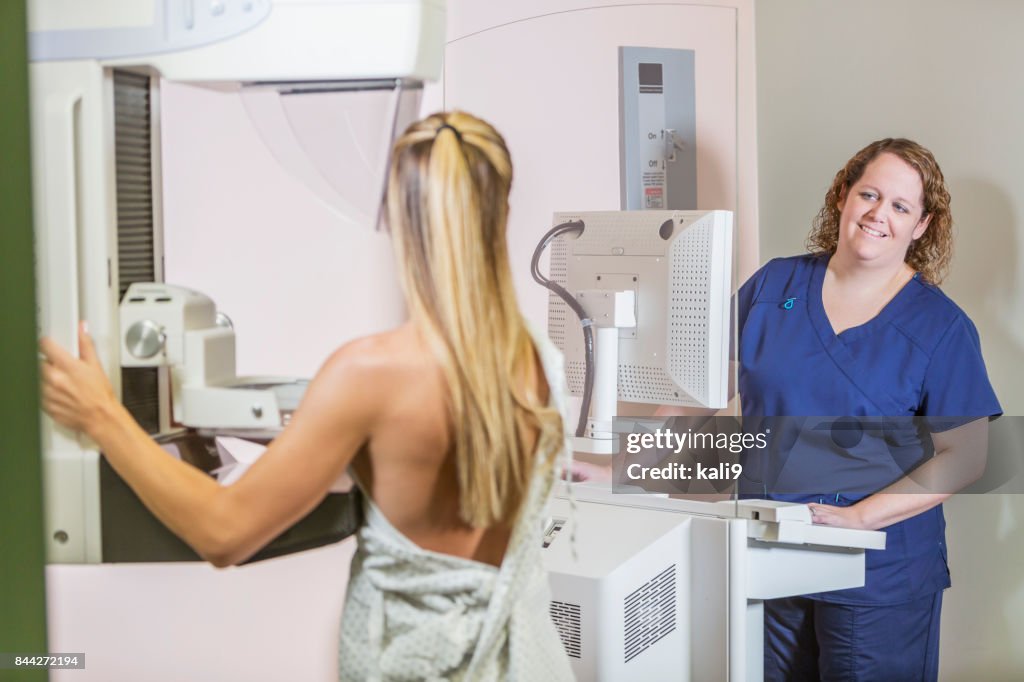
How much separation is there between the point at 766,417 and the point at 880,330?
0.27m

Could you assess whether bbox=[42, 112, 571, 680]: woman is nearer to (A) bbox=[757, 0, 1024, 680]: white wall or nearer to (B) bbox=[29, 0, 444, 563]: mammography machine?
(B) bbox=[29, 0, 444, 563]: mammography machine

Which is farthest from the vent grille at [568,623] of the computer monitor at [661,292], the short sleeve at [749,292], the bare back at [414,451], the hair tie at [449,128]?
the hair tie at [449,128]

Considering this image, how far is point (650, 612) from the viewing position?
1798 millimetres

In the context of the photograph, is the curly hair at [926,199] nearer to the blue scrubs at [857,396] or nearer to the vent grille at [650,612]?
the blue scrubs at [857,396]

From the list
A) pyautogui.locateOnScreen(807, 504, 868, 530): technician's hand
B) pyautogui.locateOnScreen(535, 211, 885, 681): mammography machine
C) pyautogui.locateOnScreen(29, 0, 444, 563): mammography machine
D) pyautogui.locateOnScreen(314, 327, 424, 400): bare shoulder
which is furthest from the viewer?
pyautogui.locateOnScreen(807, 504, 868, 530): technician's hand

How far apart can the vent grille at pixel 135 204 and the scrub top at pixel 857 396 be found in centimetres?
109

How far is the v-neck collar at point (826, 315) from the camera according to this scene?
2.07 metres

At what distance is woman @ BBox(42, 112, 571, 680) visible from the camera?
135 centimetres

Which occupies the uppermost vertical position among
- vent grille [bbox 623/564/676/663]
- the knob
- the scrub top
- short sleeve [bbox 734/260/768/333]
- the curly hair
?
the curly hair

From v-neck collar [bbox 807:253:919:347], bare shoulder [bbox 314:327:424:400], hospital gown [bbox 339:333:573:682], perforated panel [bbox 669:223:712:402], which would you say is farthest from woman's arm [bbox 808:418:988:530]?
bare shoulder [bbox 314:327:424:400]

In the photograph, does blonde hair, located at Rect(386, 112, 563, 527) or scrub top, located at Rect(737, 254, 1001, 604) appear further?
scrub top, located at Rect(737, 254, 1001, 604)

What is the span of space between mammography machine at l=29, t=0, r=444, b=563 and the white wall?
905 mm

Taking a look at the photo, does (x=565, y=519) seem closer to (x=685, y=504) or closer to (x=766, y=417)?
(x=685, y=504)

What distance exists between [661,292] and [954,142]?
672mm
